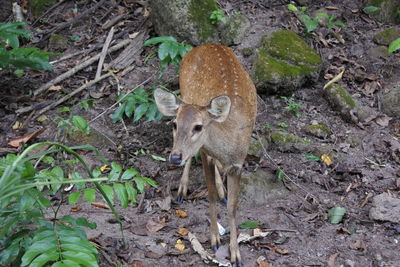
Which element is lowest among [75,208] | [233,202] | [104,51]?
[75,208]

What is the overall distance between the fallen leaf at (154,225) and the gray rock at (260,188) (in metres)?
1.07

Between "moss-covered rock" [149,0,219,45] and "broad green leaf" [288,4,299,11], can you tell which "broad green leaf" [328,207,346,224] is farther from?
"broad green leaf" [288,4,299,11]

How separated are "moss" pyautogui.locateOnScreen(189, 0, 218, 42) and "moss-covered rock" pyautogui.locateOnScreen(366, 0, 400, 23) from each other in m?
2.95

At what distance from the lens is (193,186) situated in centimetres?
711

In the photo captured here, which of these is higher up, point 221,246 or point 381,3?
point 381,3

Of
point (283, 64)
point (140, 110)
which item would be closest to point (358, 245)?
Answer: point (140, 110)

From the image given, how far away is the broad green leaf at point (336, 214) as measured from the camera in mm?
6332

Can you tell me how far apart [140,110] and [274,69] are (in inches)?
85.2

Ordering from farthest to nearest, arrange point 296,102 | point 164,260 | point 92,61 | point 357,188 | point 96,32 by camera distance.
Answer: point 96,32 < point 92,61 < point 296,102 < point 357,188 < point 164,260

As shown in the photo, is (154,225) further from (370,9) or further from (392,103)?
(370,9)

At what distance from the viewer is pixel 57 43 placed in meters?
9.13

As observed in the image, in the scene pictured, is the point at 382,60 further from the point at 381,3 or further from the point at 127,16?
the point at 127,16

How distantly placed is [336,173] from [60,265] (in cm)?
444

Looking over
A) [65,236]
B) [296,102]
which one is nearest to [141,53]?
[296,102]
